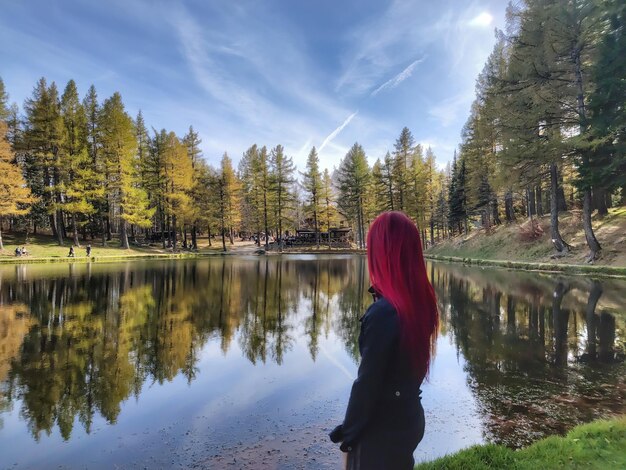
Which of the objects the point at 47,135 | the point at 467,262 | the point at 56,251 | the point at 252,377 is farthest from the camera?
the point at 47,135

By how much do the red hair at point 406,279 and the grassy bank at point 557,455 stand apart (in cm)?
285

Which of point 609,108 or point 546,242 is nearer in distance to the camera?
point 609,108

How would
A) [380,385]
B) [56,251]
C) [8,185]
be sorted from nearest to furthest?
[380,385] < [8,185] < [56,251]

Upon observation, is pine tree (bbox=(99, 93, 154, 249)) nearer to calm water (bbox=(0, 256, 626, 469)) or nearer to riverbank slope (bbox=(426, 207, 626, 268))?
calm water (bbox=(0, 256, 626, 469))

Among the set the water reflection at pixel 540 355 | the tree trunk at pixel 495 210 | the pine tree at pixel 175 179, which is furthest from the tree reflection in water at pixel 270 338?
the pine tree at pixel 175 179

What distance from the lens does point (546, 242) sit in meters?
28.6

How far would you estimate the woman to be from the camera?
1.95 m

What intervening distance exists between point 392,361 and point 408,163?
5836 centimetres

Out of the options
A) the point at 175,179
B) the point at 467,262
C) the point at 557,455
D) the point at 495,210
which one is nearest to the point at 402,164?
the point at 495,210

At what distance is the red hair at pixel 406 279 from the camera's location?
2.07 metres

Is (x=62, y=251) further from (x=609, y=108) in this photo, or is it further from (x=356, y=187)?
(x=609, y=108)

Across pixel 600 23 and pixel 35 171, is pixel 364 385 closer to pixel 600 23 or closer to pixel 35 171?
pixel 600 23

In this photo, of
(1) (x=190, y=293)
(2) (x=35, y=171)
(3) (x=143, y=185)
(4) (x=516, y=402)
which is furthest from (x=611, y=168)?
(2) (x=35, y=171)

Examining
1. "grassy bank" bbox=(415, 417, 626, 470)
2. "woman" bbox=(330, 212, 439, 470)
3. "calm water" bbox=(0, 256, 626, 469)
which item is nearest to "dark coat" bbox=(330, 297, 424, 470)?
"woman" bbox=(330, 212, 439, 470)
